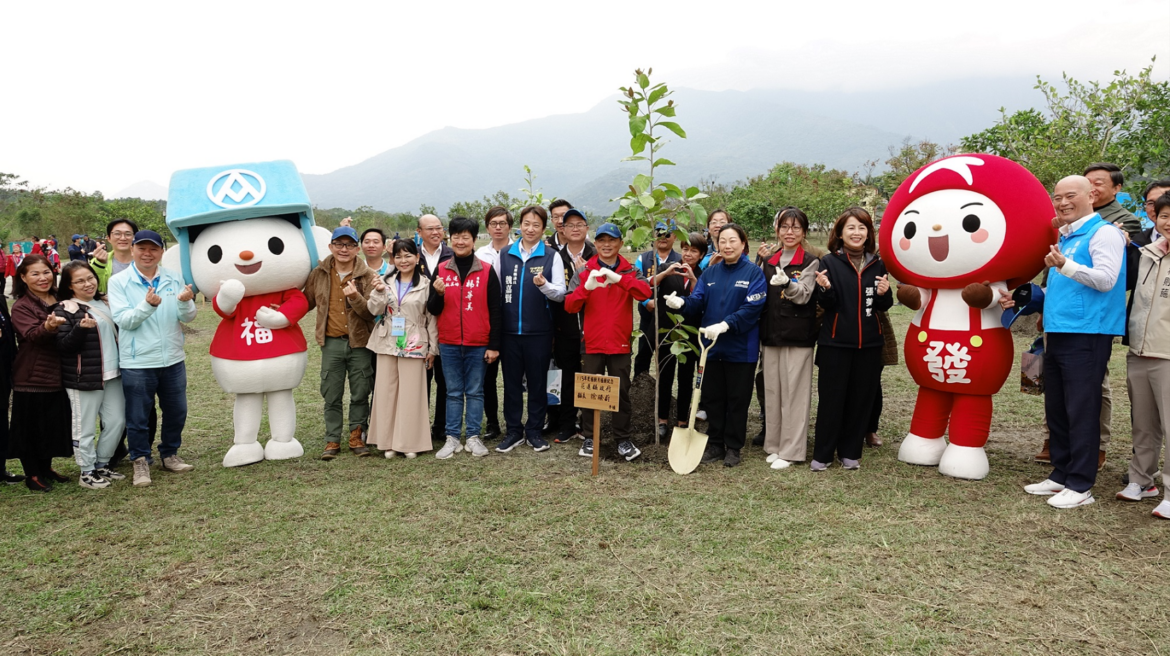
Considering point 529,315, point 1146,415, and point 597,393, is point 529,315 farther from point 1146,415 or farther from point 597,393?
point 1146,415

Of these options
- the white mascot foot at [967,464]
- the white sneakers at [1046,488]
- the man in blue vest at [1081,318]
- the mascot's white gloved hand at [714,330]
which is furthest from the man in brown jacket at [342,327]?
the white sneakers at [1046,488]

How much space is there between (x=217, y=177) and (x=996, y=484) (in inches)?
240

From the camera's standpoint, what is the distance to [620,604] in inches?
129

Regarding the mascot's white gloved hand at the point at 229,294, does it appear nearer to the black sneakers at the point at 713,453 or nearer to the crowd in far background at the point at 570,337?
the crowd in far background at the point at 570,337

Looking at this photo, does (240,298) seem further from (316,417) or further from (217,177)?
(316,417)

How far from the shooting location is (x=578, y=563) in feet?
12.1

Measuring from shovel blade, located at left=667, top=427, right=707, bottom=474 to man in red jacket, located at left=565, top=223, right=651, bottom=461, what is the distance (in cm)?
41

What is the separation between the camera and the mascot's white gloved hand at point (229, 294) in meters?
5.05

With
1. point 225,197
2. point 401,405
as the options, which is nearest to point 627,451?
point 401,405

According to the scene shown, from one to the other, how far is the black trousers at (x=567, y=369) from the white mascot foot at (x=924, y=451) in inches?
106

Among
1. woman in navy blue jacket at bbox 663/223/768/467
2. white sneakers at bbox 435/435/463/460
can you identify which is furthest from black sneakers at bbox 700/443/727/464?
white sneakers at bbox 435/435/463/460

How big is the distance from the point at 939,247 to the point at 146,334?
5.59 metres

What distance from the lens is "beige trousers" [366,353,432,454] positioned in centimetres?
549

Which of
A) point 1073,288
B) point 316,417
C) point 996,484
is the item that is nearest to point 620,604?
point 996,484
